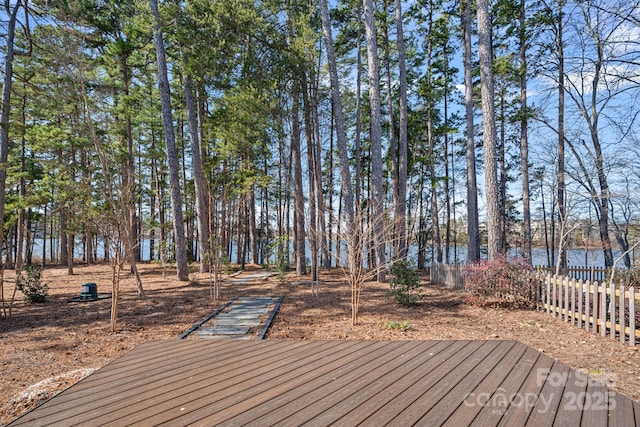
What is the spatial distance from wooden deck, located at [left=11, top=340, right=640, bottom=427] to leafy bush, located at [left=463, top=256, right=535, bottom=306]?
10.1ft

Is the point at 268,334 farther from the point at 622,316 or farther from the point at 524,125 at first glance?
the point at 524,125

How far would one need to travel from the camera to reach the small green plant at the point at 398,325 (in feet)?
15.5

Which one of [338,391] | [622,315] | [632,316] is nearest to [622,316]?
[622,315]

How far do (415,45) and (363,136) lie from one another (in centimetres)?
552

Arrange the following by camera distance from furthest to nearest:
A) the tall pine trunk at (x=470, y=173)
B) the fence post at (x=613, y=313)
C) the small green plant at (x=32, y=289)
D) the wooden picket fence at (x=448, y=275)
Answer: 1. the tall pine trunk at (x=470, y=173)
2. the wooden picket fence at (x=448, y=275)
3. the small green plant at (x=32, y=289)
4. the fence post at (x=613, y=313)

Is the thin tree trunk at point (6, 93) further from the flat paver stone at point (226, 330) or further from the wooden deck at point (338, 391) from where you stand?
the wooden deck at point (338, 391)

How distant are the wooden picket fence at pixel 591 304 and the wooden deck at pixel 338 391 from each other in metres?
1.99

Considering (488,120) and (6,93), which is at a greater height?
(6,93)

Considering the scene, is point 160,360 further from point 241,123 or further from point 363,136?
point 363,136

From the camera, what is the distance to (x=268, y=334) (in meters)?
4.50

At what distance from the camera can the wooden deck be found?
2076 mm

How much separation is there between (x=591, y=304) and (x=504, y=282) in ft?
4.54

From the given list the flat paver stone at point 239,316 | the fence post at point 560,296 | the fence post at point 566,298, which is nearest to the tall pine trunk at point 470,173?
the fence post at point 560,296

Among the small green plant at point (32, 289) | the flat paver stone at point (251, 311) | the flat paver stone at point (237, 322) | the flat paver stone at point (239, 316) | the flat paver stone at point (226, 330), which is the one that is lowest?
the flat paver stone at point (251, 311)
